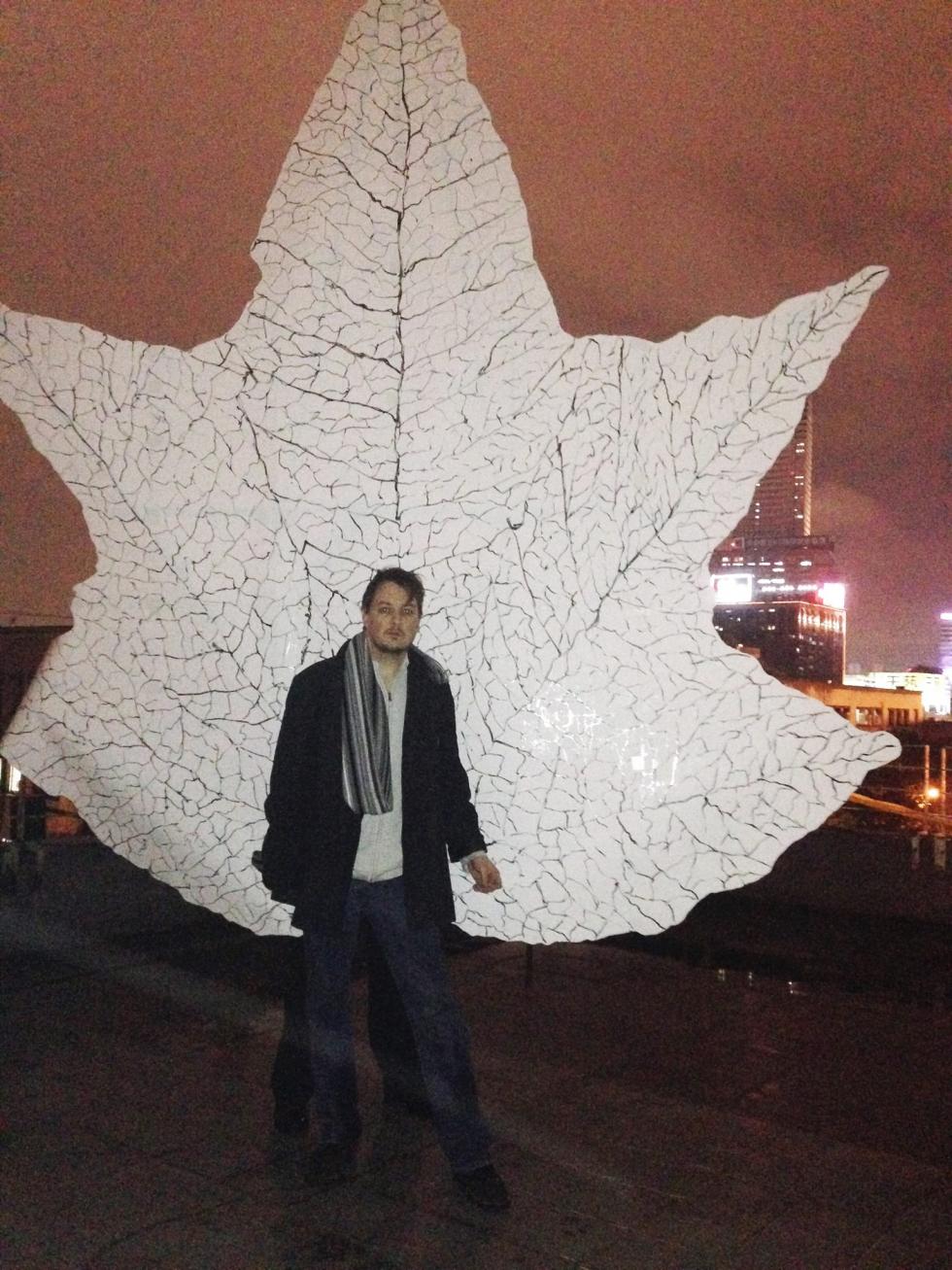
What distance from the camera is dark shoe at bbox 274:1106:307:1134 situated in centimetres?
291

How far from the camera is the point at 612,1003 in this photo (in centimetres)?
426

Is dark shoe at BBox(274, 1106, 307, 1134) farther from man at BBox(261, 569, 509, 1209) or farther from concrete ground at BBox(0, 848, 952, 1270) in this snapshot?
man at BBox(261, 569, 509, 1209)

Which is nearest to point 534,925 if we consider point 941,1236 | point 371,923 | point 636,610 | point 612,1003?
point 371,923

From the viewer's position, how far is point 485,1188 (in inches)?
99.4

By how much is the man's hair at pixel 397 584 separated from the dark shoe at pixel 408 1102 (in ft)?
4.67

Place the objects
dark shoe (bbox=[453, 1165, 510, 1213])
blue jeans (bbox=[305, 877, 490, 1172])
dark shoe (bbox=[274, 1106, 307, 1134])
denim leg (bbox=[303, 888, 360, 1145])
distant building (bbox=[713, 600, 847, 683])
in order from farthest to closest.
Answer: distant building (bbox=[713, 600, 847, 683]) < dark shoe (bbox=[274, 1106, 307, 1134]) < denim leg (bbox=[303, 888, 360, 1145]) < blue jeans (bbox=[305, 877, 490, 1172]) < dark shoe (bbox=[453, 1165, 510, 1213])

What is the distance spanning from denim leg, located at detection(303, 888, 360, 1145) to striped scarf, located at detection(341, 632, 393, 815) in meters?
0.28

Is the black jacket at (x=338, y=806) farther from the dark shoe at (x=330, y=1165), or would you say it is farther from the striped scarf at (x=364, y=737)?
the dark shoe at (x=330, y=1165)

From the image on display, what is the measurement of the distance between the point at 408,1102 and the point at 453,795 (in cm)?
99

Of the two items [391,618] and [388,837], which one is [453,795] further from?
[391,618]

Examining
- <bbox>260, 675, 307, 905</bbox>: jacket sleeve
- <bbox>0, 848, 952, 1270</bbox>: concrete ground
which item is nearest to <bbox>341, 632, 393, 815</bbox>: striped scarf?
<bbox>260, 675, 307, 905</bbox>: jacket sleeve

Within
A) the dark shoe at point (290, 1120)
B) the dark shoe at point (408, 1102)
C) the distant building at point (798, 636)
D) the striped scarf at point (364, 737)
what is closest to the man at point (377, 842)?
the striped scarf at point (364, 737)

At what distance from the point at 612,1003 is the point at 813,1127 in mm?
1257

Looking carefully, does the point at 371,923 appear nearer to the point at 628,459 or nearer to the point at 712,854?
the point at 712,854
